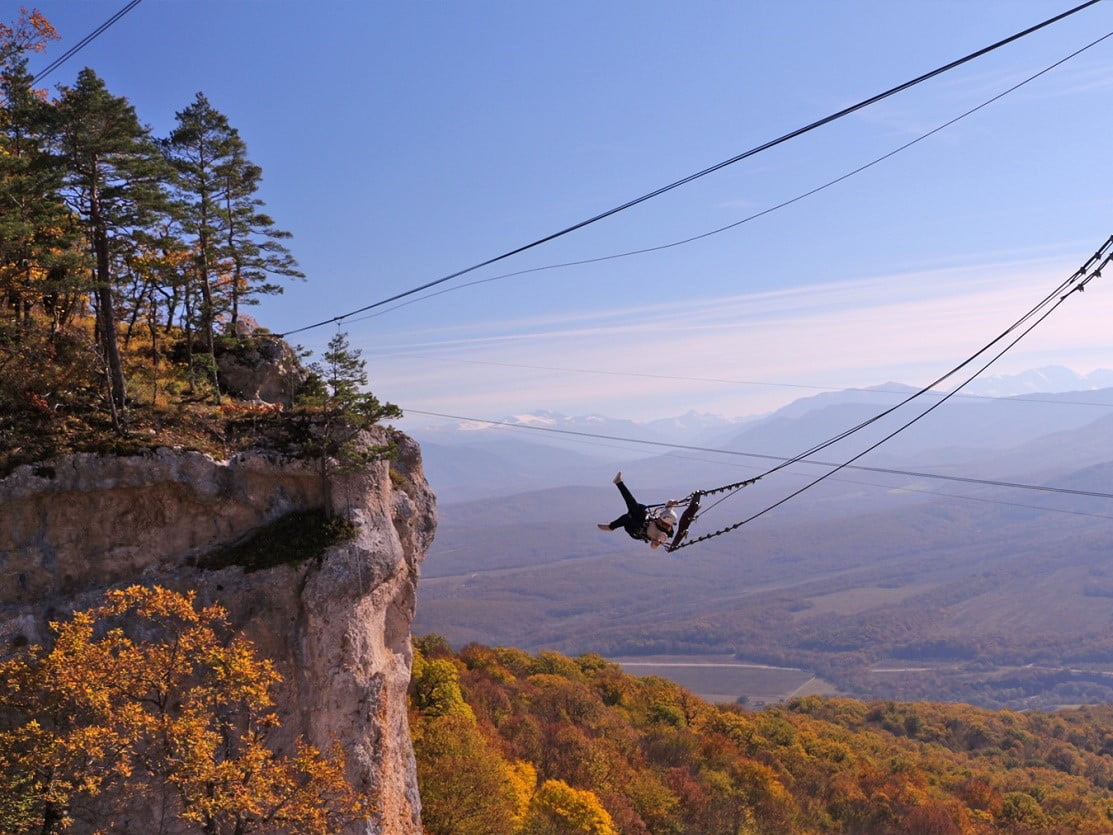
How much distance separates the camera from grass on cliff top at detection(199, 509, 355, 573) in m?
21.7

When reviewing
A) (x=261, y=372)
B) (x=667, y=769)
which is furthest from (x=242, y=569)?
(x=667, y=769)

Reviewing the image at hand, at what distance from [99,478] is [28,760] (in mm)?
8376

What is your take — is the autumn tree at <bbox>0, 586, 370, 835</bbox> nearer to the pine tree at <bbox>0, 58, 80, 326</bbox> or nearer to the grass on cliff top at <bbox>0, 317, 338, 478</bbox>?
the grass on cliff top at <bbox>0, 317, 338, 478</bbox>

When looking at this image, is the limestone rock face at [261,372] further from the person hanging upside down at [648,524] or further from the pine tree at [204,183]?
the person hanging upside down at [648,524]

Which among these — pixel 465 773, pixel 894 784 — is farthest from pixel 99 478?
pixel 894 784

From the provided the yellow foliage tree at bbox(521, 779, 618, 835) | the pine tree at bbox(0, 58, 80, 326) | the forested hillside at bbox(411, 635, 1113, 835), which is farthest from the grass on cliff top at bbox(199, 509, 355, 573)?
the yellow foliage tree at bbox(521, 779, 618, 835)

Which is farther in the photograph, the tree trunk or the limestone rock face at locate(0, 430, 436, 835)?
the tree trunk

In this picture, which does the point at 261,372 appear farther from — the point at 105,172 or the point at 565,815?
the point at 565,815

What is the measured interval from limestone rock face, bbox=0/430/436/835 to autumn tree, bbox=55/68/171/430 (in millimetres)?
2567

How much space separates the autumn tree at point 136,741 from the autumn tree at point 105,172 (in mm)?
8359

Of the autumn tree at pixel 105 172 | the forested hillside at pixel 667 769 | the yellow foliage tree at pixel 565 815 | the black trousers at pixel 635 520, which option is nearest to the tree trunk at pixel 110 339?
the autumn tree at pixel 105 172

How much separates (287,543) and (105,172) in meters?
12.6

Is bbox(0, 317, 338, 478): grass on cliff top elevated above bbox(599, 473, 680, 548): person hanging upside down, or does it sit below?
above

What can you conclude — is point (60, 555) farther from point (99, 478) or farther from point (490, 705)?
point (490, 705)
